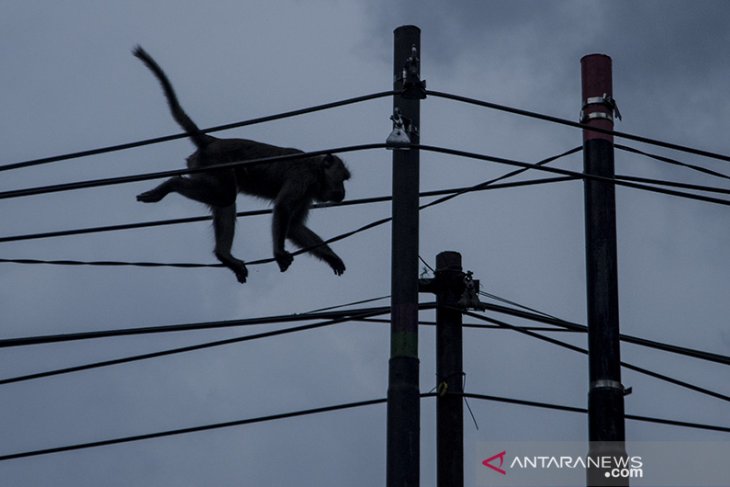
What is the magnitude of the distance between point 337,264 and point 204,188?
1.34m

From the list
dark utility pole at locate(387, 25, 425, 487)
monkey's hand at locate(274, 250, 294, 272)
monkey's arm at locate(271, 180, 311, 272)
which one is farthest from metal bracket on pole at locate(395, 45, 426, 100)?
monkey's arm at locate(271, 180, 311, 272)

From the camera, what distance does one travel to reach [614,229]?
7.39m

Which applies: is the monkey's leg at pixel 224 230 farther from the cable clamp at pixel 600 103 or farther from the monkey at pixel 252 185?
the cable clamp at pixel 600 103

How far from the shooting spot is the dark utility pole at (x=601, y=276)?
6.83 meters

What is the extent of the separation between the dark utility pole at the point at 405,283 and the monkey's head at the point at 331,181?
191 inches

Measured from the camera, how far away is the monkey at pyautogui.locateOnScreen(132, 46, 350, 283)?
40.3ft

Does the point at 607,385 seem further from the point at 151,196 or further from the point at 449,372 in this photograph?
the point at 151,196

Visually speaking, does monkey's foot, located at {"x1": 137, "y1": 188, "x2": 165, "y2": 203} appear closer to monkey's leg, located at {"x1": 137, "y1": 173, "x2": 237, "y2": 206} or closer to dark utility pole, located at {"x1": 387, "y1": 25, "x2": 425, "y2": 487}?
monkey's leg, located at {"x1": 137, "y1": 173, "x2": 237, "y2": 206}

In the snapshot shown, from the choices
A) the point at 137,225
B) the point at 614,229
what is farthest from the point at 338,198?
the point at 614,229

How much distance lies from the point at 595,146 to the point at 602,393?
142cm

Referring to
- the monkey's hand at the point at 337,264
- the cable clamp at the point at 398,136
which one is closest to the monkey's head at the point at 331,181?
the monkey's hand at the point at 337,264

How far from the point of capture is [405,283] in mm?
7582

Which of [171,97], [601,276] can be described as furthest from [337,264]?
[601,276]

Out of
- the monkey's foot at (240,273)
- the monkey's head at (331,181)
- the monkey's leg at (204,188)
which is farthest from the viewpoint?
the monkey's head at (331,181)
